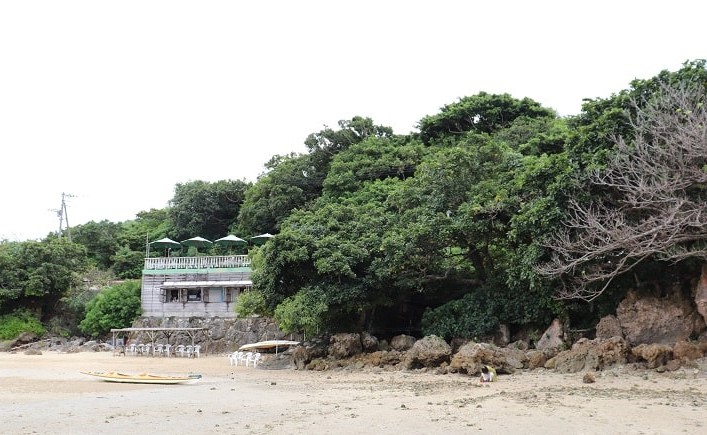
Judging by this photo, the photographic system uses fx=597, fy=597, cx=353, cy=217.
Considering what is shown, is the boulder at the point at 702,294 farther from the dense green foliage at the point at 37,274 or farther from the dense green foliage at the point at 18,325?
the dense green foliage at the point at 18,325

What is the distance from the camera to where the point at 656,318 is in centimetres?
1933

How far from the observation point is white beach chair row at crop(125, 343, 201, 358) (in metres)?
33.7

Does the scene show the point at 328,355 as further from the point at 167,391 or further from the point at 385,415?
the point at 385,415

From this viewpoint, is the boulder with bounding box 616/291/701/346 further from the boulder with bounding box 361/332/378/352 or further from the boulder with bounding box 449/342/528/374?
the boulder with bounding box 361/332/378/352

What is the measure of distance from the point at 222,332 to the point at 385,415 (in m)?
25.2

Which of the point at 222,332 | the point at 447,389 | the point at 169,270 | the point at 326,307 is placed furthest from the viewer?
the point at 169,270

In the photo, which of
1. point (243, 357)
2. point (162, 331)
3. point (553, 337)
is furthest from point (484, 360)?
point (162, 331)

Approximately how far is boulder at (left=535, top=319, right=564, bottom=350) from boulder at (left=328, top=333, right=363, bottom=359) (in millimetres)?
7312

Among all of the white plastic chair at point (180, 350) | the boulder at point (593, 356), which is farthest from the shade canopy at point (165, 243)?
the boulder at point (593, 356)

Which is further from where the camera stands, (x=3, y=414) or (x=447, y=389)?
(x=447, y=389)

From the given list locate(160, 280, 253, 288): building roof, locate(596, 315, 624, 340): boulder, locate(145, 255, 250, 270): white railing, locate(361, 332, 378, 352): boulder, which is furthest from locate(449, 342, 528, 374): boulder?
locate(145, 255, 250, 270): white railing

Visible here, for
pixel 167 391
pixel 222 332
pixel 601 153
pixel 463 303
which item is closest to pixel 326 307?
pixel 463 303

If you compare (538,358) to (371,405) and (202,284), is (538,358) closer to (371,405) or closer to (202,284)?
(371,405)

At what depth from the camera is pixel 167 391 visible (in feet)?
56.5
